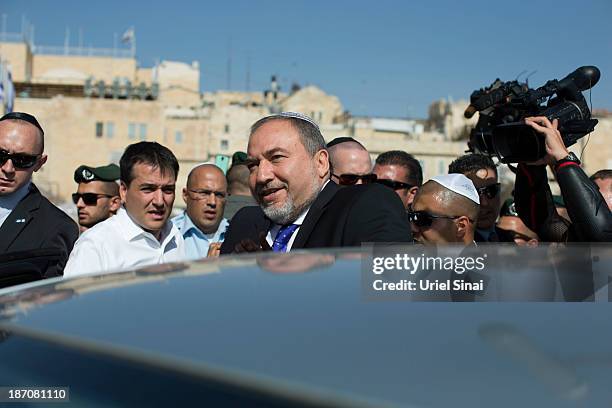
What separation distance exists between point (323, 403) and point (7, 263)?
7.38ft

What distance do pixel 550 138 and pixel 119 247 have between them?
208 cm

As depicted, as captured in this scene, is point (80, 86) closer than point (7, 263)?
No

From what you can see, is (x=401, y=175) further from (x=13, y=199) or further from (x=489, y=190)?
A: (x=13, y=199)

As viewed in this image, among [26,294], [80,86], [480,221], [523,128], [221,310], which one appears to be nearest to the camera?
[221,310]

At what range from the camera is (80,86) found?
233ft

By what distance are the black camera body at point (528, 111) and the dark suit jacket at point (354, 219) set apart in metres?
0.72

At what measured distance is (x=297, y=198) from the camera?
3.48 metres

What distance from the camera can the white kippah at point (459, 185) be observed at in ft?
12.4

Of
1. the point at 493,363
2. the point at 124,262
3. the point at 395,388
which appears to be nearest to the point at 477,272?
the point at 493,363

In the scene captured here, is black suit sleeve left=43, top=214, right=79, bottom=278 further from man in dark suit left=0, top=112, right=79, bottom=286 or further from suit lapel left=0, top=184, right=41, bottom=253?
suit lapel left=0, top=184, right=41, bottom=253

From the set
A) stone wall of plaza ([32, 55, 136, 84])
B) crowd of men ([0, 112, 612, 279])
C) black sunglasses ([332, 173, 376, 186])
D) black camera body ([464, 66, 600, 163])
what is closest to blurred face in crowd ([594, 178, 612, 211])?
crowd of men ([0, 112, 612, 279])

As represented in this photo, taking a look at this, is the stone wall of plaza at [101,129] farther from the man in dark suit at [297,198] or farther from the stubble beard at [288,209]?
the stubble beard at [288,209]

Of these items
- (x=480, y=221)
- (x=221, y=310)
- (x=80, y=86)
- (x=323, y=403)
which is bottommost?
(x=323, y=403)

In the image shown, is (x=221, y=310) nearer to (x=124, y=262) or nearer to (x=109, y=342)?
(x=109, y=342)
